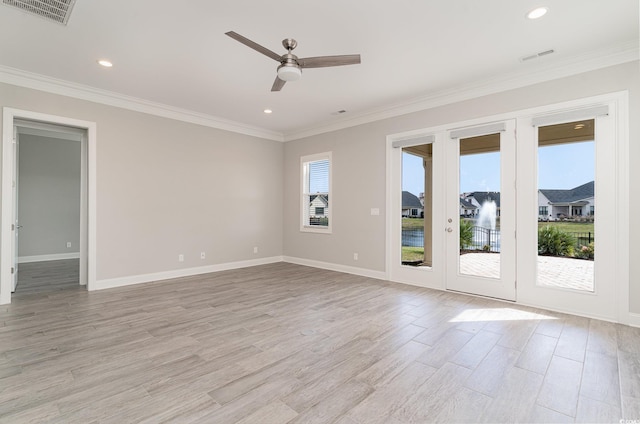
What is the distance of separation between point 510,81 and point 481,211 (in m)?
1.76

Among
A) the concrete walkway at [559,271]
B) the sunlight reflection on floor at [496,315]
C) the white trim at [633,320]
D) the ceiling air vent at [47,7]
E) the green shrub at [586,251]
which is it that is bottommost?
the sunlight reflection on floor at [496,315]

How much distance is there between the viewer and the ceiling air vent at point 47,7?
103 inches

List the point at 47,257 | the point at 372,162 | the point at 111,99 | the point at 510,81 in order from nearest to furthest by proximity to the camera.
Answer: the point at 510,81, the point at 111,99, the point at 372,162, the point at 47,257

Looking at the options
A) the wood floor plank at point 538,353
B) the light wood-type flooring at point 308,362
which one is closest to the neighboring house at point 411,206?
the light wood-type flooring at point 308,362

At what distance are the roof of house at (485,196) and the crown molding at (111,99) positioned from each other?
4.53 metres

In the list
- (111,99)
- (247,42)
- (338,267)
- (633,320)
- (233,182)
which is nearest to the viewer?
(247,42)

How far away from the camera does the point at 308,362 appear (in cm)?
243

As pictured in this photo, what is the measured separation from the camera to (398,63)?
3662mm

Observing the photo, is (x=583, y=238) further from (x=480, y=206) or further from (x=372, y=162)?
(x=372, y=162)

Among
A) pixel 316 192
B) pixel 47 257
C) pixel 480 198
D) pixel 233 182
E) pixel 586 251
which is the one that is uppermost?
pixel 233 182

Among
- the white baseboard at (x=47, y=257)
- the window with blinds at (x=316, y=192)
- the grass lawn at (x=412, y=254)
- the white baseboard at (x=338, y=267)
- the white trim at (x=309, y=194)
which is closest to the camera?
the grass lawn at (x=412, y=254)

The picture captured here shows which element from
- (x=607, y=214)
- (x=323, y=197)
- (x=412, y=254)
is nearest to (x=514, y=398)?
(x=607, y=214)

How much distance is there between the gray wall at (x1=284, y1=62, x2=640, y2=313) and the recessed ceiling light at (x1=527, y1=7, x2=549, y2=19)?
50.7 inches

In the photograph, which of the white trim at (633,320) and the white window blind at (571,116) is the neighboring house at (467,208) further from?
the white trim at (633,320)
